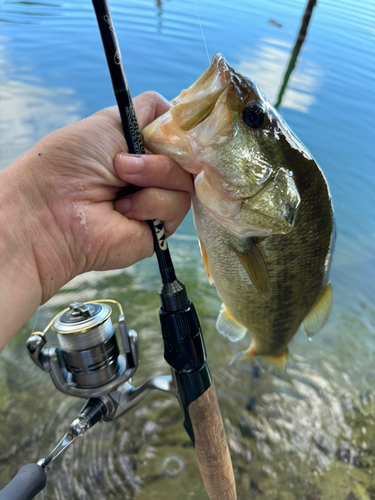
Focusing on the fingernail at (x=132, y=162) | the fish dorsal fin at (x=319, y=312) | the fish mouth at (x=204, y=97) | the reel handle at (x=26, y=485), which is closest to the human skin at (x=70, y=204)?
the fingernail at (x=132, y=162)

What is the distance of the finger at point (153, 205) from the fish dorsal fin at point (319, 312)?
2.62 feet

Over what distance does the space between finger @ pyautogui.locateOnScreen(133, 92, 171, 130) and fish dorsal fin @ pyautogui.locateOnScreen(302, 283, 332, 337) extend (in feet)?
3.13

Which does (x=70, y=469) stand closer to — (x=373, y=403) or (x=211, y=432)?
(x=211, y=432)

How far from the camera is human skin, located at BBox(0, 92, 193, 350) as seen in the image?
2.81 feet

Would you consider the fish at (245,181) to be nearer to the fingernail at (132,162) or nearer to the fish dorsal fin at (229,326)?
the fingernail at (132,162)

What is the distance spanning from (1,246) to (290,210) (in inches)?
29.3

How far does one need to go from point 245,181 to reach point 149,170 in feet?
0.82

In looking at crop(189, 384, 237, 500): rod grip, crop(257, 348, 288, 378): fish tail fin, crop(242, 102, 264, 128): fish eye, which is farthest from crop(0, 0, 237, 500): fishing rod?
crop(257, 348, 288, 378): fish tail fin

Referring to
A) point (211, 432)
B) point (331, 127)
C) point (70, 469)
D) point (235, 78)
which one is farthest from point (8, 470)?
point (331, 127)

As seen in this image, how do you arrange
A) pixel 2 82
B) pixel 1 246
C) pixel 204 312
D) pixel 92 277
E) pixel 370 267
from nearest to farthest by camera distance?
1. pixel 1 246
2. pixel 204 312
3. pixel 92 277
4. pixel 370 267
5. pixel 2 82

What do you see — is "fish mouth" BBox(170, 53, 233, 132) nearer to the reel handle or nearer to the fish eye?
the fish eye

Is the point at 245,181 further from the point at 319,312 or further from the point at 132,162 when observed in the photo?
the point at 319,312

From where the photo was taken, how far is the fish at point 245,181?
0.85 metres

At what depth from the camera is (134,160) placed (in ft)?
2.81
